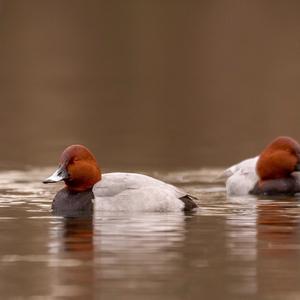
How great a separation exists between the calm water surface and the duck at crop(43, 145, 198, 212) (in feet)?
0.42

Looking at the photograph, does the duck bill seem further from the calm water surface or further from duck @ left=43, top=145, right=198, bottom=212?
the calm water surface

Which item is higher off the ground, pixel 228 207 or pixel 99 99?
pixel 99 99

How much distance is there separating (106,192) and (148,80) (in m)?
18.4

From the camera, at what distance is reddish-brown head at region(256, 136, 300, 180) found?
49.6 feet

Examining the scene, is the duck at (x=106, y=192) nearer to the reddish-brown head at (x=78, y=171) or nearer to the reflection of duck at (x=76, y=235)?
the reddish-brown head at (x=78, y=171)

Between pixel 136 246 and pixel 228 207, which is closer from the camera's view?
pixel 136 246

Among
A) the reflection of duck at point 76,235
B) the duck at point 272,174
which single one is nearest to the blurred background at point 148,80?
the duck at point 272,174

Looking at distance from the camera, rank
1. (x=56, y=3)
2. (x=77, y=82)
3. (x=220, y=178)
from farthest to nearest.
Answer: (x=56, y=3)
(x=77, y=82)
(x=220, y=178)

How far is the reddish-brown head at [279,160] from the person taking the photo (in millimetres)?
15117

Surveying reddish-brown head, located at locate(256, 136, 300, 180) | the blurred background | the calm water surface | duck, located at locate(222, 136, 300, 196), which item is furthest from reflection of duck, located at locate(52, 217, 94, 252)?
the blurred background

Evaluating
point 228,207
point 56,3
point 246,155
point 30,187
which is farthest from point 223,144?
point 56,3

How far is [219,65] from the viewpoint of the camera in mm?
33781

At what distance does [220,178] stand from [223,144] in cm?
343

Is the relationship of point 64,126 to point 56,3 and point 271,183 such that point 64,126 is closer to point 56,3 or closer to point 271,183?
point 271,183
